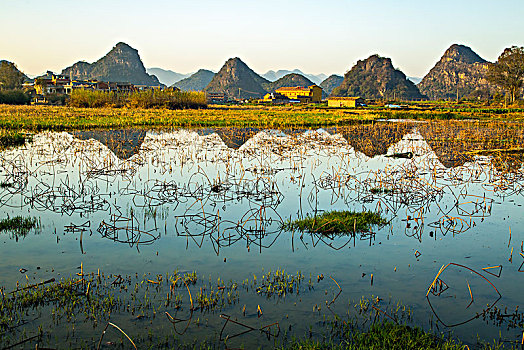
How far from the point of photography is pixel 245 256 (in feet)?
19.4

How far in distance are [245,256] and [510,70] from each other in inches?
2986

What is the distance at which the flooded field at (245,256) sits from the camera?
165 inches

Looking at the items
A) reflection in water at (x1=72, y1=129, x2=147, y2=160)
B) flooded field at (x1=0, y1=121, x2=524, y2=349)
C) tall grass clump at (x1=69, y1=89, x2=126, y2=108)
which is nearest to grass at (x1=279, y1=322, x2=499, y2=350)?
flooded field at (x1=0, y1=121, x2=524, y2=349)

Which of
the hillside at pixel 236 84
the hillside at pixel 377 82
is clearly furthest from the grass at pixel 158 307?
the hillside at pixel 236 84

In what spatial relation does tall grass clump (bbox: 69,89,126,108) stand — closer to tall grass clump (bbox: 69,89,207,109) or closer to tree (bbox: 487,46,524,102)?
tall grass clump (bbox: 69,89,207,109)

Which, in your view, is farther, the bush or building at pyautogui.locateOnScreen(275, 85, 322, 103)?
building at pyautogui.locateOnScreen(275, 85, 322, 103)

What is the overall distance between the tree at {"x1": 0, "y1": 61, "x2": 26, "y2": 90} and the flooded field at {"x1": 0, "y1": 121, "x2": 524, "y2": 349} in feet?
252

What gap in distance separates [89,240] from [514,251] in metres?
6.49

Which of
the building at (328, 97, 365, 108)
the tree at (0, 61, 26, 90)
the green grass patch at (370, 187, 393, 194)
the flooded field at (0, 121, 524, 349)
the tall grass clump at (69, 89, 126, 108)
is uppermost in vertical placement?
the tree at (0, 61, 26, 90)

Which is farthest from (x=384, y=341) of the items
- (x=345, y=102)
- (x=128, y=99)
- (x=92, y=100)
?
(x=345, y=102)

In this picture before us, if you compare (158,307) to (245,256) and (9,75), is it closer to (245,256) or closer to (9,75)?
(245,256)

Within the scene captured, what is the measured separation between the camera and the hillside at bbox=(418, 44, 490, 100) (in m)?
153

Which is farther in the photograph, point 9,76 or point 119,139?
point 9,76

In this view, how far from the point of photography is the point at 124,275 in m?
5.19
